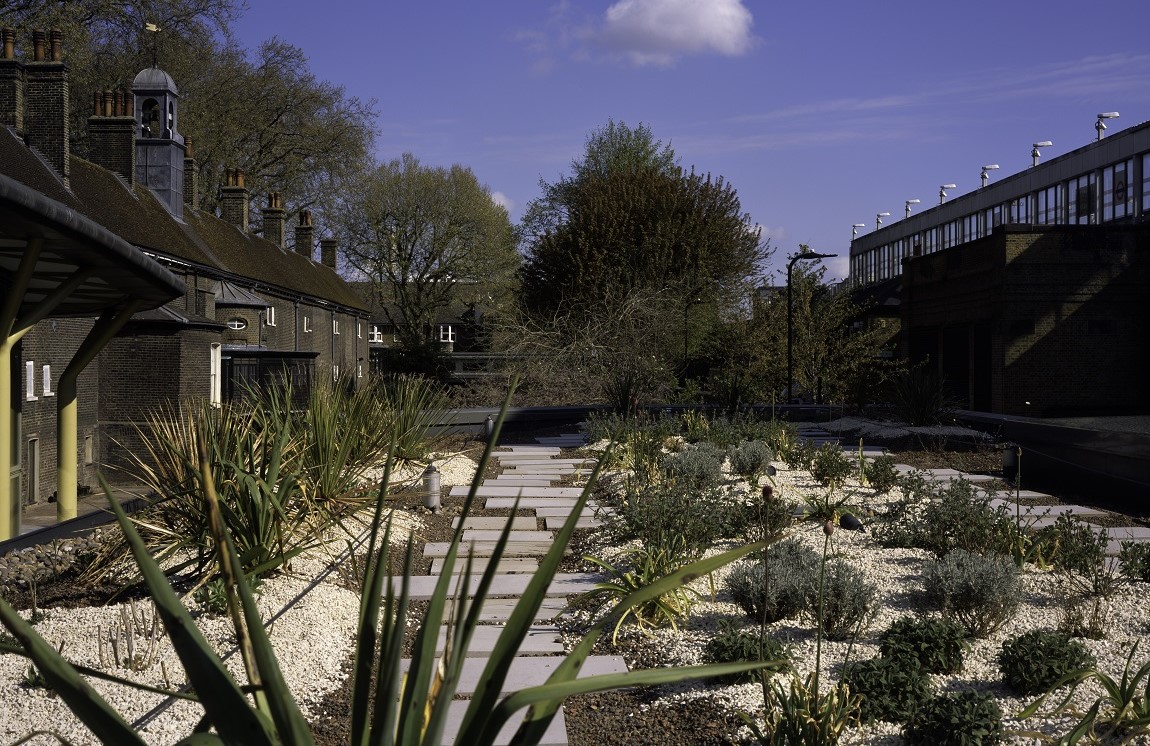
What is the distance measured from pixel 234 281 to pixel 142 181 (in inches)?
132

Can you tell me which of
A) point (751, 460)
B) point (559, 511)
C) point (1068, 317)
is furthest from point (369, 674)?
point (1068, 317)

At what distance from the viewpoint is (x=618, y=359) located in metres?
26.8

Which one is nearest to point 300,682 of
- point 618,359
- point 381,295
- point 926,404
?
point 926,404

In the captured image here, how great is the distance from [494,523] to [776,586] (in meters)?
4.24

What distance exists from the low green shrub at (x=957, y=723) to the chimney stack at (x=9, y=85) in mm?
19565

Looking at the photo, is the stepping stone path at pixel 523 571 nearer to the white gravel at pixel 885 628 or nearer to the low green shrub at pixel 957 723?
the white gravel at pixel 885 628

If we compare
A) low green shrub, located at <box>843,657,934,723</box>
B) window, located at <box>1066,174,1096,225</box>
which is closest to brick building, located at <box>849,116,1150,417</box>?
window, located at <box>1066,174,1096,225</box>

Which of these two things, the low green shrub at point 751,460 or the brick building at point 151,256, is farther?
the brick building at point 151,256

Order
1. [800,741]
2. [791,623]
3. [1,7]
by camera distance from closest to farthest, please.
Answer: [800,741] → [791,623] → [1,7]

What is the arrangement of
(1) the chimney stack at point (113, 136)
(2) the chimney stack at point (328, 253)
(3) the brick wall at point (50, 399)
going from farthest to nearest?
(2) the chimney stack at point (328, 253) < (1) the chimney stack at point (113, 136) < (3) the brick wall at point (50, 399)

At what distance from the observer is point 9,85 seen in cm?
1869

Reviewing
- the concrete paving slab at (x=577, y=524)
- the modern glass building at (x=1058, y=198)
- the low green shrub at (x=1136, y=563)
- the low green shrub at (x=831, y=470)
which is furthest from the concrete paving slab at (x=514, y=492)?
the modern glass building at (x=1058, y=198)

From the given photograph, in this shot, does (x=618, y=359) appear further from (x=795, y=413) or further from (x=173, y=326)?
(x=173, y=326)

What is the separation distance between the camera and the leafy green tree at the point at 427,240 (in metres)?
49.9
